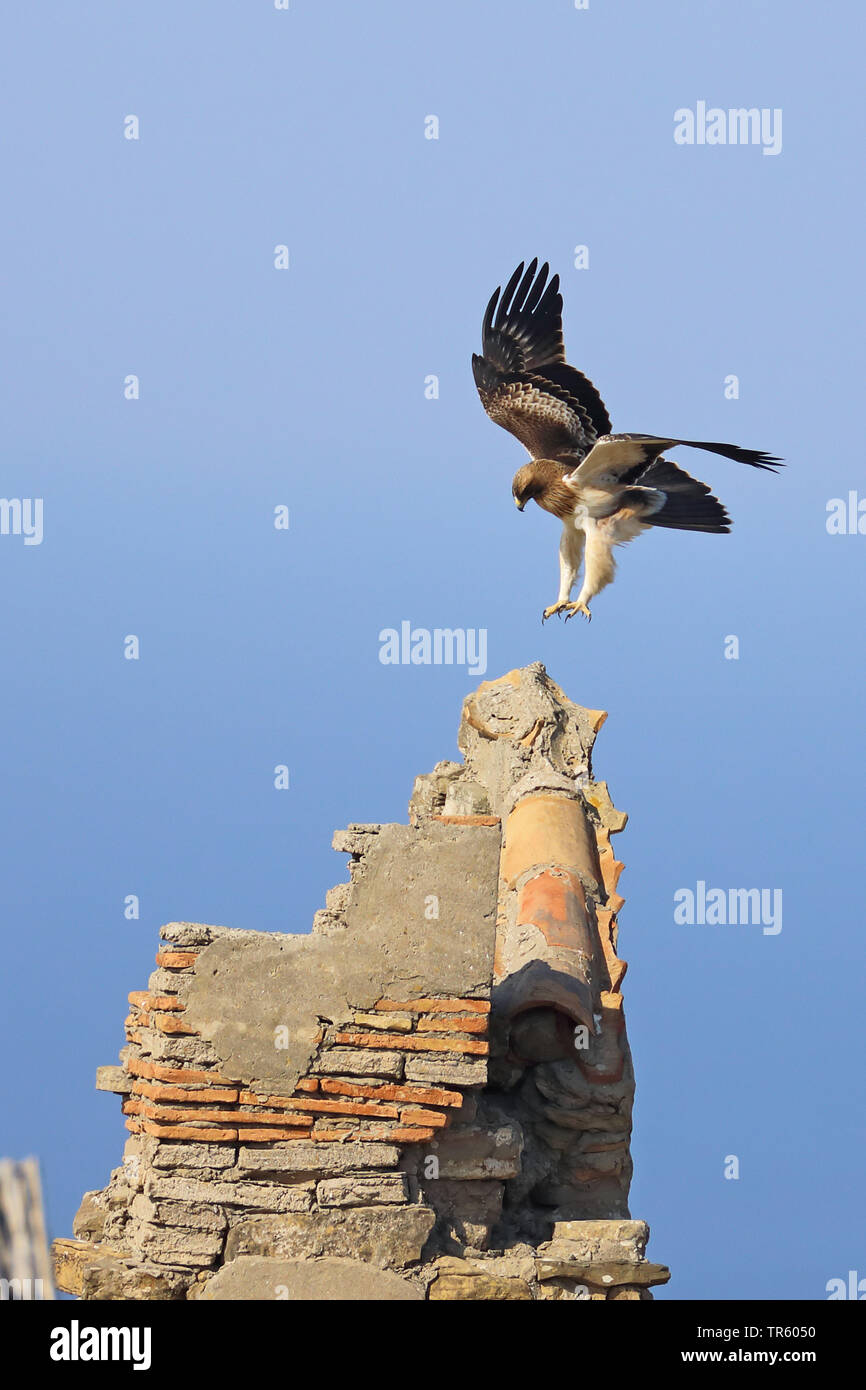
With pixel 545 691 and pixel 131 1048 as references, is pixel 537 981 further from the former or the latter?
pixel 545 691

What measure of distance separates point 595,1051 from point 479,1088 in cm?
104

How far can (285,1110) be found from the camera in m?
6.76

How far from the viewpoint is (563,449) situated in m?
12.4

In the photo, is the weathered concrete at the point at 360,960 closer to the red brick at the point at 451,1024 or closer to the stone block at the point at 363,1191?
the red brick at the point at 451,1024

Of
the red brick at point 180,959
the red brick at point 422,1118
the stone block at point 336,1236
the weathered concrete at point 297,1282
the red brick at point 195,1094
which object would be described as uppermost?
the red brick at point 180,959

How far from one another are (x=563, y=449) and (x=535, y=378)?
21.5 inches

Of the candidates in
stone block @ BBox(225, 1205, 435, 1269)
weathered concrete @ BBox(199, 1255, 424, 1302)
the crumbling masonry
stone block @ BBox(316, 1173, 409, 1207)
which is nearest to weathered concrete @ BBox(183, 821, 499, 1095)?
the crumbling masonry

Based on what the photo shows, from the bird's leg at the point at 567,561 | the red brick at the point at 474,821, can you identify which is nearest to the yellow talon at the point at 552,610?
the bird's leg at the point at 567,561

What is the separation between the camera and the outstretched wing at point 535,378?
40.6 ft

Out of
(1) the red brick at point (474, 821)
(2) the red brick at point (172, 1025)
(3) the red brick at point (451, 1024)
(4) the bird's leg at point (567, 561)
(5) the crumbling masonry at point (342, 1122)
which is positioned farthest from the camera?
(4) the bird's leg at point (567, 561)

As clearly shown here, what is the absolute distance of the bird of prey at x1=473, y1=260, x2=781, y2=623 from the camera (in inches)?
485

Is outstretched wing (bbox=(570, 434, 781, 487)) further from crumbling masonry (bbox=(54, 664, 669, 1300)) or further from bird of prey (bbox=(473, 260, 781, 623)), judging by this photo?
crumbling masonry (bbox=(54, 664, 669, 1300))

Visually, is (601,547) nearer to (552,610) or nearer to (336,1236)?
(552,610)

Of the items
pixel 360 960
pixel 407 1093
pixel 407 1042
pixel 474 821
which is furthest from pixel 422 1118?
pixel 474 821
